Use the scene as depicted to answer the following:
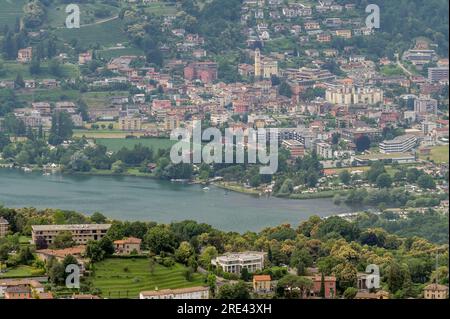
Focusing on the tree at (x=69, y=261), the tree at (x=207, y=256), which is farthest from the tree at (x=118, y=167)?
the tree at (x=69, y=261)

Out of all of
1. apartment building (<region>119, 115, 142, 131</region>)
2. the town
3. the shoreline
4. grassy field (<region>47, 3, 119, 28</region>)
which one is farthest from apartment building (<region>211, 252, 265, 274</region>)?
grassy field (<region>47, 3, 119, 28</region>)

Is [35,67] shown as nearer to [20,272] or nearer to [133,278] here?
[20,272]

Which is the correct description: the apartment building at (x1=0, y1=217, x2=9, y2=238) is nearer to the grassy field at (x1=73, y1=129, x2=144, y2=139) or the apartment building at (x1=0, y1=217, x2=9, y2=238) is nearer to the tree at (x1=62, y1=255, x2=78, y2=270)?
the tree at (x1=62, y1=255, x2=78, y2=270)

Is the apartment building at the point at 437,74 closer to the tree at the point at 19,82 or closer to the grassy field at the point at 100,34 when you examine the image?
the grassy field at the point at 100,34

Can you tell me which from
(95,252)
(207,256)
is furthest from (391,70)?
(95,252)

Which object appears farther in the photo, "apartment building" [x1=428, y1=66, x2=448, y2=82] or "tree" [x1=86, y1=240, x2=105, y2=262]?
"apartment building" [x1=428, y1=66, x2=448, y2=82]

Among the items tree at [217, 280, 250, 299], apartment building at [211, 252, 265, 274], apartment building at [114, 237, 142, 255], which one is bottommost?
apartment building at [211, 252, 265, 274]

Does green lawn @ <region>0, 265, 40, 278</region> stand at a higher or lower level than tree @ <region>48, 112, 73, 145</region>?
higher
